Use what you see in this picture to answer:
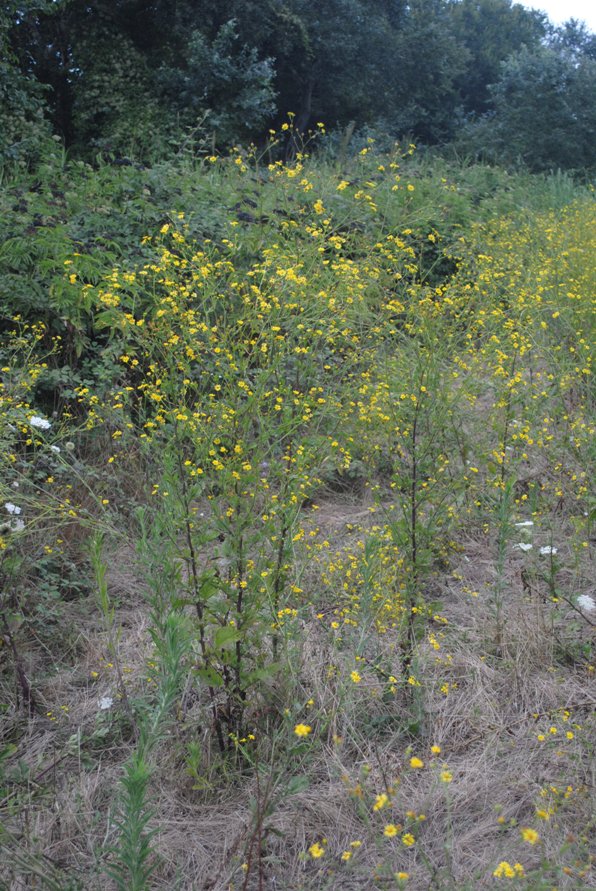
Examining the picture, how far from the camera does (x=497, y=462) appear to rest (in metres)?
3.50

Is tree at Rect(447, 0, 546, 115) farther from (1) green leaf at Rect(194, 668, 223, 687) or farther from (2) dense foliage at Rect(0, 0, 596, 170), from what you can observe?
(1) green leaf at Rect(194, 668, 223, 687)

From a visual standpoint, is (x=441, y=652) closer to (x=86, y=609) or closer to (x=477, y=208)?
(x=86, y=609)

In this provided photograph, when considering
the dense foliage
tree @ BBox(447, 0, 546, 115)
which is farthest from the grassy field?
tree @ BBox(447, 0, 546, 115)

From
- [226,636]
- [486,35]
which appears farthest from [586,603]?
[486,35]

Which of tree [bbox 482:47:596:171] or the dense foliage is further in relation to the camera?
tree [bbox 482:47:596:171]

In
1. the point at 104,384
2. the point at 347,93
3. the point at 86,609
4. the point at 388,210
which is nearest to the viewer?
the point at 86,609

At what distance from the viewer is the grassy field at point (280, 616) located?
76.3 inches

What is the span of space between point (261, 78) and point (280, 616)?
1385 centimetres

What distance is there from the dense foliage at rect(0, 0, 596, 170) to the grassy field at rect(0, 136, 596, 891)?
5965mm

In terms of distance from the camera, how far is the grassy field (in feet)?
6.36

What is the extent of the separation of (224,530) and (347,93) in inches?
739

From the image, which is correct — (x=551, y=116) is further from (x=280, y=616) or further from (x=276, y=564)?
(x=280, y=616)

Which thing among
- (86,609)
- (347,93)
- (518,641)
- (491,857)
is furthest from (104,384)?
(347,93)

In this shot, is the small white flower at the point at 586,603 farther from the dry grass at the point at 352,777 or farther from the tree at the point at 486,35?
the tree at the point at 486,35
